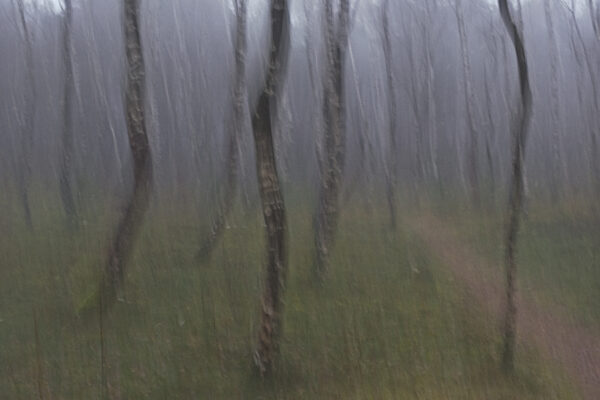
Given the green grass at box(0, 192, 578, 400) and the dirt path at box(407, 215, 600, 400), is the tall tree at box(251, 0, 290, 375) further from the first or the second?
the dirt path at box(407, 215, 600, 400)

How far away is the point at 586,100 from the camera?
22.9 ft

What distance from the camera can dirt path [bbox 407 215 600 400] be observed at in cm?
516

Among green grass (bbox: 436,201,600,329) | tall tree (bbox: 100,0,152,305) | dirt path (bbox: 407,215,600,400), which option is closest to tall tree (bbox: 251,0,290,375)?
tall tree (bbox: 100,0,152,305)

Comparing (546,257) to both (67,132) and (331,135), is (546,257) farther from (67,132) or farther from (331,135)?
(67,132)

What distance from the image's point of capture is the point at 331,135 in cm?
575

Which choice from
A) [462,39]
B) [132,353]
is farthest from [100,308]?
[462,39]

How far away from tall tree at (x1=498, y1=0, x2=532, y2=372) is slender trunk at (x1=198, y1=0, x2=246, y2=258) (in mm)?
2157

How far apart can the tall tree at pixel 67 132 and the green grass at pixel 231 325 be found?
118 millimetres

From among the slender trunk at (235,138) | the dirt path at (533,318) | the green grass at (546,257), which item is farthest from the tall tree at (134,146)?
the green grass at (546,257)

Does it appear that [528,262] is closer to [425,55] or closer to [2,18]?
[425,55]

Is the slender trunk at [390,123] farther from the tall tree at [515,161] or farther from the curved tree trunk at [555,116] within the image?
the curved tree trunk at [555,116]

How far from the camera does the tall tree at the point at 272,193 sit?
15.3 feet

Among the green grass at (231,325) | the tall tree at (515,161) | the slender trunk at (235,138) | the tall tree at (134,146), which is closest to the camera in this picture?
the green grass at (231,325)

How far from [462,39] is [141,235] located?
12.9 ft
